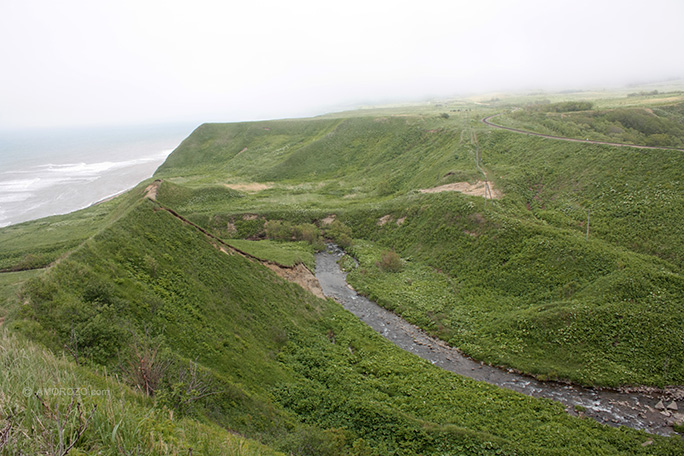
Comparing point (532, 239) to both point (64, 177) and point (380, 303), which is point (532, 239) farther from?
point (64, 177)

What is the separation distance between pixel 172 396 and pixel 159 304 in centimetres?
788

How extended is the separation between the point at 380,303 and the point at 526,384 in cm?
1353

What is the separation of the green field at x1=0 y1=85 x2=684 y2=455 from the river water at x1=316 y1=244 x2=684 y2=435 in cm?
85

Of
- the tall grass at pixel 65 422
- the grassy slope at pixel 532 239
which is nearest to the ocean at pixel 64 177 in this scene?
the grassy slope at pixel 532 239

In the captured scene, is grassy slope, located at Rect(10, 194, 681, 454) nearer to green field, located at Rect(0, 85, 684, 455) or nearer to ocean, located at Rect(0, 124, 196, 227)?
green field, located at Rect(0, 85, 684, 455)

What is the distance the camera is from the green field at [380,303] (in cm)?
1162

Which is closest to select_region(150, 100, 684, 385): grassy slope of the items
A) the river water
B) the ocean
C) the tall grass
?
the river water

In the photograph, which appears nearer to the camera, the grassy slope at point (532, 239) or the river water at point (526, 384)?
the river water at point (526, 384)

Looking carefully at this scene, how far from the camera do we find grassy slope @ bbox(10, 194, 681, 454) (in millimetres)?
13742

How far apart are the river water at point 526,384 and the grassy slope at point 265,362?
161 centimetres

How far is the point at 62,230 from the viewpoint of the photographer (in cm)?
4756

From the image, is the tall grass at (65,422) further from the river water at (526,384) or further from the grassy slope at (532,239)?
the grassy slope at (532,239)

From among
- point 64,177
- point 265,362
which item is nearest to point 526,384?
point 265,362

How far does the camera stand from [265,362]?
19.3m
